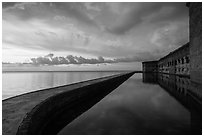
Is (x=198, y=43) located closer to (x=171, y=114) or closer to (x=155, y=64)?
(x=171, y=114)

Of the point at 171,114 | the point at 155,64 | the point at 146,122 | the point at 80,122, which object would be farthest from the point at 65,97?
the point at 155,64

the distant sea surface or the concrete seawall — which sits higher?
the concrete seawall

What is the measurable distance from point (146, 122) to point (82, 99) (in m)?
5.90

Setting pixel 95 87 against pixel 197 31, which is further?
pixel 95 87

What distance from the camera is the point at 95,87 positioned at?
13.2 meters

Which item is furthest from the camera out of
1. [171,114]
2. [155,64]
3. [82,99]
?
[155,64]

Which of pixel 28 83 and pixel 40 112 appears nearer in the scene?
pixel 40 112

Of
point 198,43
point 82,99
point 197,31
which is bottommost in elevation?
point 82,99

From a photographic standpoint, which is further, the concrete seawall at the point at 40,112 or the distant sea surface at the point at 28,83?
the distant sea surface at the point at 28,83

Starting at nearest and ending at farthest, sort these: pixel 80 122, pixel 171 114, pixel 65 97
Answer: pixel 80 122 → pixel 171 114 → pixel 65 97

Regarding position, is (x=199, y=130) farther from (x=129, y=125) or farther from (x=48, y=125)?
(x=48, y=125)

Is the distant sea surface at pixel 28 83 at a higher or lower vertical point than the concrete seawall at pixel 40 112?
lower

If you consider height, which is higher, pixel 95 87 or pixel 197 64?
pixel 197 64

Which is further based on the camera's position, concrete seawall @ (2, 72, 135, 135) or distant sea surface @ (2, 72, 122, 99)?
distant sea surface @ (2, 72, 122, 99)
